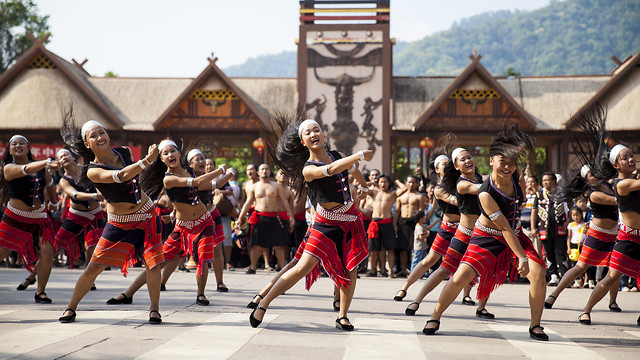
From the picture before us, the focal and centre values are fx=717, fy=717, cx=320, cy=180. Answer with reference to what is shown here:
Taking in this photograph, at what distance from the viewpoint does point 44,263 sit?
8508 mm

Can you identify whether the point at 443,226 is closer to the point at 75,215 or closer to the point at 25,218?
the point at 75,215

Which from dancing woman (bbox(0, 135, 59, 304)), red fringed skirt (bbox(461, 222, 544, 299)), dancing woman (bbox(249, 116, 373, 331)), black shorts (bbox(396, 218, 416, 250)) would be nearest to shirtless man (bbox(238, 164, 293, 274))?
black shorts (bbox(396, 218, 416, 250))

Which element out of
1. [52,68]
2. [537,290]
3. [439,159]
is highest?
[52,68]

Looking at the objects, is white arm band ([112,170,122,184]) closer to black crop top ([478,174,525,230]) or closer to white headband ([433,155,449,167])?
black crop top ([478,174,525,230])

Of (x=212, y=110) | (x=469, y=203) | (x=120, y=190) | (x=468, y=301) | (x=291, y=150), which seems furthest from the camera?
(x=212, y=110)

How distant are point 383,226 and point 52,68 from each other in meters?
17.3

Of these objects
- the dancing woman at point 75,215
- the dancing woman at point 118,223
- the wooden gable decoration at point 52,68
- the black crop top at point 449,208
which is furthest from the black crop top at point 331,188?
the wooden gable decoration at point 52,68

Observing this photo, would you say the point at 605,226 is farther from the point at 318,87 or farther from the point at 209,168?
the point at 318,87

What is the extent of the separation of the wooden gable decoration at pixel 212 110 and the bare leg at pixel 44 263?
16.8 metres

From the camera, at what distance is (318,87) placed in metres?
25.2

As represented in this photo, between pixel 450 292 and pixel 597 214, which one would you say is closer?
pixel 450 292

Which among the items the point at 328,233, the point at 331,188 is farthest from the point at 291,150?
the point at 328,233

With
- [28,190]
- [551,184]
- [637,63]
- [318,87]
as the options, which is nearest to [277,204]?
[551,184]

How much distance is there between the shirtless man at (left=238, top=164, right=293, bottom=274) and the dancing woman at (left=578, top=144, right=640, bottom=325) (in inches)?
290
